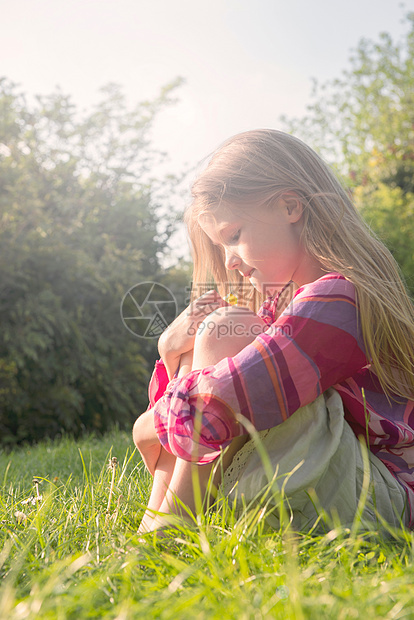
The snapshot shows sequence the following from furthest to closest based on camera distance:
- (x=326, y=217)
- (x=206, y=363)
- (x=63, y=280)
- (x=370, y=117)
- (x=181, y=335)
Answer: (x=370, y=117), (x=63, y=280), (x=326, y=217), (x=181, y=335), (x=206, y=363)

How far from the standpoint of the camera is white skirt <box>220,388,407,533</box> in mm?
1357

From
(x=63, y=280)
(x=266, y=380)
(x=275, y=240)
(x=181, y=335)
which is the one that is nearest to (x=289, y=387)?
(x=266, y=380)

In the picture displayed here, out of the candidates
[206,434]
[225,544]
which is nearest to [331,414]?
[206,434]

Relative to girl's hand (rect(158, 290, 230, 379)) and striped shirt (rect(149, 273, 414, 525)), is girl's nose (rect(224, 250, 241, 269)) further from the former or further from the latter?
striped shirt (rect(149, 273, 414, 525))

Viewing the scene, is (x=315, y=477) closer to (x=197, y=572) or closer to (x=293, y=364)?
(x=293, y=364)

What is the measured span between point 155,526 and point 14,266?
3908 mm

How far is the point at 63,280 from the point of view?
505 centimetres

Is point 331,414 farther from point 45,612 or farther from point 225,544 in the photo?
point 45,612

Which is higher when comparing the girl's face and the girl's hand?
the girl's face

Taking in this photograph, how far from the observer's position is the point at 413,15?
18.3m

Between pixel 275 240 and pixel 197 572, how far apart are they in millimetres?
1167

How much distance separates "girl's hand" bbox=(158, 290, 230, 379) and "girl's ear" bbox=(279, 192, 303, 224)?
44cm

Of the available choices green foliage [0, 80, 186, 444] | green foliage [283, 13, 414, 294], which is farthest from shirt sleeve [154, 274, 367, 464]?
green foliage [283, 13, 414, 294]

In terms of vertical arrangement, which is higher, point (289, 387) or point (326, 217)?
point (326, 217)
